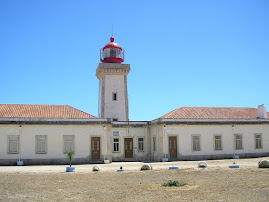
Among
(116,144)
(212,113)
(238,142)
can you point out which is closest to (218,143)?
(238,142)

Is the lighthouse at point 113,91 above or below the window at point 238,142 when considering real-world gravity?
above

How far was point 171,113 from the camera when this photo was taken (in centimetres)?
2745

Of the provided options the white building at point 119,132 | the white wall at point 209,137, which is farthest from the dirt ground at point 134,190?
the white wall at point 209,137

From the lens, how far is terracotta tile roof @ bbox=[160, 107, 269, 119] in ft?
89.3

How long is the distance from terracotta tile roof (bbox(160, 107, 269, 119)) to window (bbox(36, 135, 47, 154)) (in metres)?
9.11

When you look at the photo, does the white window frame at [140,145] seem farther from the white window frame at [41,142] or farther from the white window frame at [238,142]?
the white window frame at [41,142]

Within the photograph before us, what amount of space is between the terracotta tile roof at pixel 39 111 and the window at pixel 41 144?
1682mm

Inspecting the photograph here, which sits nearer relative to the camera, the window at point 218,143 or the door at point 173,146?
the door at point 173,146

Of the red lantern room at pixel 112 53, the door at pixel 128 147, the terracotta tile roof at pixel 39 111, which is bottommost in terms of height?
the door at pixel 128 147

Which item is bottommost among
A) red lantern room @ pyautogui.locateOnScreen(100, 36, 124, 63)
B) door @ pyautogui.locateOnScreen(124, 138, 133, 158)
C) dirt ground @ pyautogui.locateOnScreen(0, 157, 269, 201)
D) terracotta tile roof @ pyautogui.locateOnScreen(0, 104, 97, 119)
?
dirt ground @ pyautogui.locateOnScreen(0, 157, 269, 201)

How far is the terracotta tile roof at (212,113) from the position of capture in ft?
89.3

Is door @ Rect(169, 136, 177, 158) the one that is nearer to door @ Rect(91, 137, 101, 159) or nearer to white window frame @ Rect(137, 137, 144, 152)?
white window frame @ Rect(137, 137, 144, 152)

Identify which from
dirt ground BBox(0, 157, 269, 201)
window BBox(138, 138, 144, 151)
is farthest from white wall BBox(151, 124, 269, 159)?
dirt ground BBox(0, 157, 269, 201)

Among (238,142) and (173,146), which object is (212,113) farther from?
(173,146)
